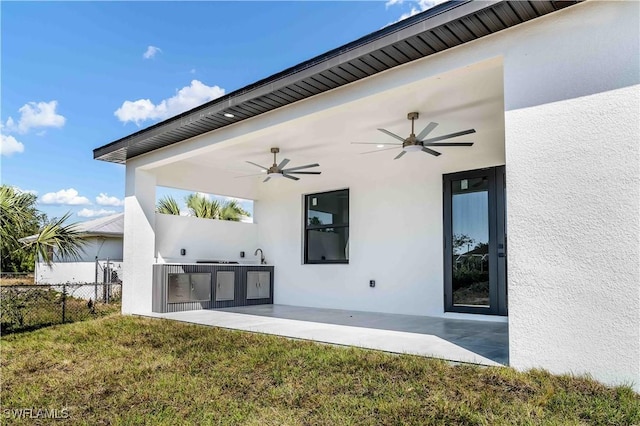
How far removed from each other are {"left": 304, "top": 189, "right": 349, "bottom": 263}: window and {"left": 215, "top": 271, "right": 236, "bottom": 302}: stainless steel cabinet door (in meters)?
1.53

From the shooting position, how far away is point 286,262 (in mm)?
8898

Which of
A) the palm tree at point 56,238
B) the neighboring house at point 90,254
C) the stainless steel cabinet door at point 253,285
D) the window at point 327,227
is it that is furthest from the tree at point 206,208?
the window at point 327,227

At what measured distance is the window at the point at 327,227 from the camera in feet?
26.7

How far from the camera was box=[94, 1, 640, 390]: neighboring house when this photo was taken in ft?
9.52

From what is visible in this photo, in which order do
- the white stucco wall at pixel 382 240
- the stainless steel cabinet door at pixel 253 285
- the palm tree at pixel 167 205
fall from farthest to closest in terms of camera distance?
the palm tree at pixel 167 205, the stainless steel cabinet door at pixel 253 285, the white stucco wall at pixel 382 240

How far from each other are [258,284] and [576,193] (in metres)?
6.76

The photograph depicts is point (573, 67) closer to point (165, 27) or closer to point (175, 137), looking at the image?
point (175, 137)

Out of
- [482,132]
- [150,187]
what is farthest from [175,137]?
[482,132]

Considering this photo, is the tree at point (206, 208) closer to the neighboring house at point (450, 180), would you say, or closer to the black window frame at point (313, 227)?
the neighboring house at point (450, 180)

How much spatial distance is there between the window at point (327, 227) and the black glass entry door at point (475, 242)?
6.97ft

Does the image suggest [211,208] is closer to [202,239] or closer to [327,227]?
[202,239]

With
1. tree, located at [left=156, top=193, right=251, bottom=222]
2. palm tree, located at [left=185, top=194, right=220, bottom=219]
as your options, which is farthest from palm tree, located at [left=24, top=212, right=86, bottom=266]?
palm tree, located at [left=185, top=194, right=220, bottom=219]

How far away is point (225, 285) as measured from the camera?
8.20m

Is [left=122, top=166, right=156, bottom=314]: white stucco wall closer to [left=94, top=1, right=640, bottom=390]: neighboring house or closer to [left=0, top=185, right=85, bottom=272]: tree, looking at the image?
[left=94, top=1, right=640, bottom=390]: neighboring house
